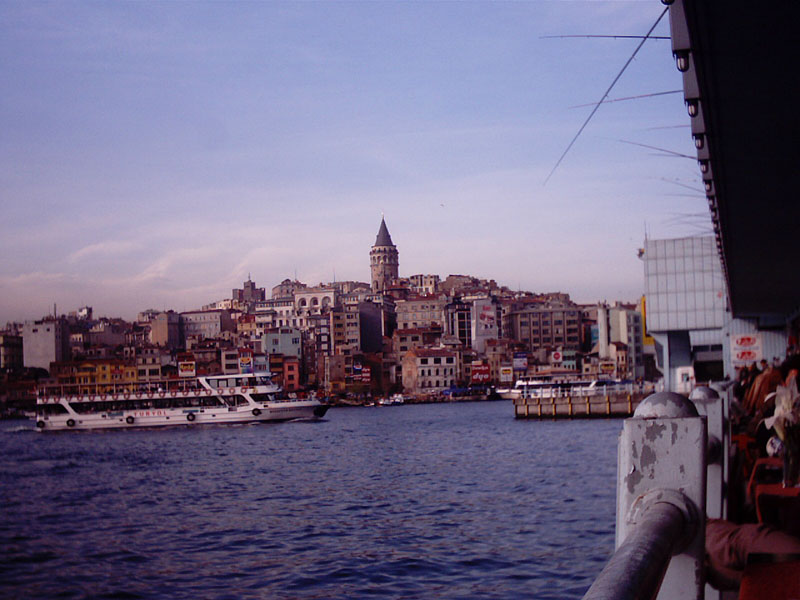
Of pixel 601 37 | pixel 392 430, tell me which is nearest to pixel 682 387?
pixel 392 430

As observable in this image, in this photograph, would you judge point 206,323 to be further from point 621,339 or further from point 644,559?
point 644,559

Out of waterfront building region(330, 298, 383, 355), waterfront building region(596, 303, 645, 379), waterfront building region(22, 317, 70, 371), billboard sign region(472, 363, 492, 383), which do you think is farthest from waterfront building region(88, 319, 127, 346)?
waterfront building region(596, 303, 645, 379)

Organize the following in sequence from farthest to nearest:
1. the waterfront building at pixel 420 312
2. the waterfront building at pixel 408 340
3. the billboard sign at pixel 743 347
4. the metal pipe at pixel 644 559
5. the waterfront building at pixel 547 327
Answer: the waterfront building at pixel 420 312 → the waterfront building at pixel 547 327 → the waterfront building at pixel 408 340 → the billboard sign at pixel 743 347 → the metal pipe at pixel 644 559

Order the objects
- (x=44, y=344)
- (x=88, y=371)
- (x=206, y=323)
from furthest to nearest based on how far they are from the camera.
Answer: (x=206, y=323), (x=44, y=344), (x=88, y=371)

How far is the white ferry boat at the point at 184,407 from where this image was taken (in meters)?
57.1

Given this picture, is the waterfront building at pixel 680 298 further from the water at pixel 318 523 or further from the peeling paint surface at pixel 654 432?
the peeling paint surface at pixel 654 432

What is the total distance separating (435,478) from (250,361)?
53.5 metres

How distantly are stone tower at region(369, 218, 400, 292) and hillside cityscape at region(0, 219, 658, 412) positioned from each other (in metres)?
19.9

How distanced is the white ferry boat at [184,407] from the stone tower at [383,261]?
111363 millimetres

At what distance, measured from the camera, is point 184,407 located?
58.4 m

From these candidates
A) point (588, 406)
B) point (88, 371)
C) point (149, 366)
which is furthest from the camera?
point (149, 366)

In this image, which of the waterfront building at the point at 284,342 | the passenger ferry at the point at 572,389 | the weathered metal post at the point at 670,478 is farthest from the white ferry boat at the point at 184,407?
the waterfront building at the point at 284,342

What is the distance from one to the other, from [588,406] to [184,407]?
25.0 metres

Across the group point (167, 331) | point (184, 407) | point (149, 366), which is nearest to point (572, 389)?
point (184, 407)
